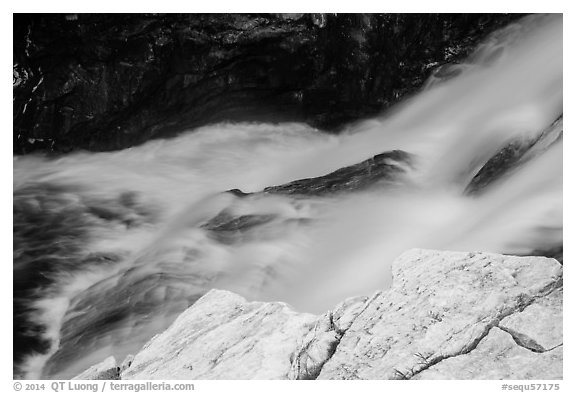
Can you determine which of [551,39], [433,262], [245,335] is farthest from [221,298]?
[551,39]

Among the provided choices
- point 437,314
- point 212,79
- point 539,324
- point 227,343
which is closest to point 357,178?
point 212,79

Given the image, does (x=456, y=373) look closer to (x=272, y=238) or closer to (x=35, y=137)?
(x=272, y=238)

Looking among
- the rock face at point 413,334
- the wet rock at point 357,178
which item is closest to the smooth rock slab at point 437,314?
the rock face at point 413,334

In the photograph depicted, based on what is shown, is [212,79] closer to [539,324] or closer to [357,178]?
[357,178]

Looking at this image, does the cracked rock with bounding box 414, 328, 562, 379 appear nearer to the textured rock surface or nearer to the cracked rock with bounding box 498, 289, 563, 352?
the cracked rock with bounding box 498, 289, 563, 352

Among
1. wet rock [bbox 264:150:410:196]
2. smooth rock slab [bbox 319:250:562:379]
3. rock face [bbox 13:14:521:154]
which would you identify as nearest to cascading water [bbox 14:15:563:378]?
wet rock [bbox 264:150:410:196]

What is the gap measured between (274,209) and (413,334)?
1790mm

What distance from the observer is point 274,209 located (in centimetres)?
564

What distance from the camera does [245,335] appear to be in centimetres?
462

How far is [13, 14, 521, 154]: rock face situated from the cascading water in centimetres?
16

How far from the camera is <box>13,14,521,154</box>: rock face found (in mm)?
6016

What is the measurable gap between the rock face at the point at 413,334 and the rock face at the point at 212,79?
6.64 feet

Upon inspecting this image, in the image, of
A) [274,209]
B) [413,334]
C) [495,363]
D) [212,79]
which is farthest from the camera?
[212,79]
